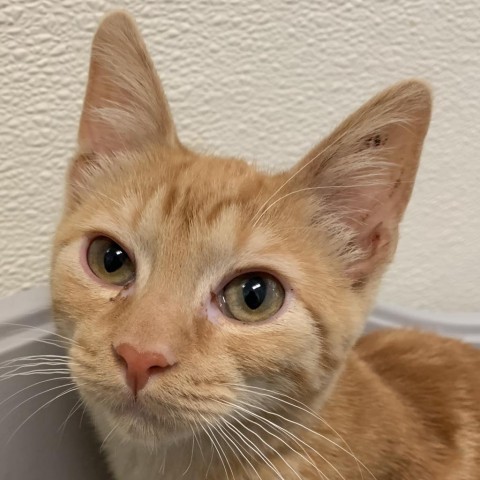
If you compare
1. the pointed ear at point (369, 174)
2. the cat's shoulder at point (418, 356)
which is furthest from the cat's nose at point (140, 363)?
the cat's shoulder at point (418, 356)

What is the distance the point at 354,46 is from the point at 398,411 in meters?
0.68

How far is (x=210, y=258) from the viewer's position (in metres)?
0.68

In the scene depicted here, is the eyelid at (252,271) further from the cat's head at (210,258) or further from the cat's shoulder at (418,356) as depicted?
the cat's shoulder at (418,356)

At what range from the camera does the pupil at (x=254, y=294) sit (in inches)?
27.0

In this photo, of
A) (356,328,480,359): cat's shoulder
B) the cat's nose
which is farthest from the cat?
(356,328,480,359): cat's shoulder

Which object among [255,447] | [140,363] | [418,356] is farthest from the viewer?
[418,356]

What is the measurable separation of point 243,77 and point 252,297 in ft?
1.87

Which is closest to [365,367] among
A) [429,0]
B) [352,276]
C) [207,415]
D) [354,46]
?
[352,276]

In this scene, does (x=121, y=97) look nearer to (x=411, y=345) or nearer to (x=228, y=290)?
(x=228, y=290)

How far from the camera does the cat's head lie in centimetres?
63

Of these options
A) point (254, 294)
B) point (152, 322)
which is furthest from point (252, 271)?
point (152, 322)

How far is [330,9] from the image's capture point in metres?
1.13

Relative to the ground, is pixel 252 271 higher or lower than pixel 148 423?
higher

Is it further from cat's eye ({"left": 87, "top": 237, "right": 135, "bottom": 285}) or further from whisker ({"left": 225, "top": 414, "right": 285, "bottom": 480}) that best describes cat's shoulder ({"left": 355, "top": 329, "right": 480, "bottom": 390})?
cat's eye ({"left": 87, "top": 237, "right": 135, "bottom": 285})
